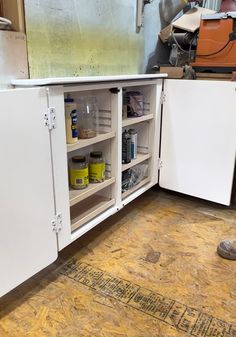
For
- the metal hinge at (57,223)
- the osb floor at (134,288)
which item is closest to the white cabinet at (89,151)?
the metal hinge at (57,223)

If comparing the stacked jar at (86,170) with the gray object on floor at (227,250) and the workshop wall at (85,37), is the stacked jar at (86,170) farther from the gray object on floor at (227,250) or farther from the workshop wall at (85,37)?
the gray object on floor at (227,250)

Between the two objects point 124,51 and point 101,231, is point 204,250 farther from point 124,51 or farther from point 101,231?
point 124,51

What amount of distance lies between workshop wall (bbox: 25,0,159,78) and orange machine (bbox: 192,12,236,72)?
42 centimetres

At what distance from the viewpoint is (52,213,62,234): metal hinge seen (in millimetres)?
1437

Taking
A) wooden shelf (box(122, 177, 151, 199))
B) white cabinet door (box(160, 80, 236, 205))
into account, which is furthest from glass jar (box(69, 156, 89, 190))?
white cabinet door (box(160, 80, 236, 205))

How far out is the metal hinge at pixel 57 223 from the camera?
1437 millimetres

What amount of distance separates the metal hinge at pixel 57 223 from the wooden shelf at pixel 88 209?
14 cm

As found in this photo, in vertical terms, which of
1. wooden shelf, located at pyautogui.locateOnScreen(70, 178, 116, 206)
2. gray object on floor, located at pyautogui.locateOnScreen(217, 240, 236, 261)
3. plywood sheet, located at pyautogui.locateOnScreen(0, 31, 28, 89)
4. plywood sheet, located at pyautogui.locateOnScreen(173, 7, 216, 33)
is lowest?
gray object on floor, located at pyautogui.locateOnScreen(217, 240, 236, 261)

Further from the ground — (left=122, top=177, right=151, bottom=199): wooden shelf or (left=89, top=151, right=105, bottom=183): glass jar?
(left=89, top=151, right=105, bottom=183): glass jar

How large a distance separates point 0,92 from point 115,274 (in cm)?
103

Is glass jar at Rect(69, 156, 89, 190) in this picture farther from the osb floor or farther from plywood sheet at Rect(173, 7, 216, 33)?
plywood sheet at Rect(173, 7, 216, 33)

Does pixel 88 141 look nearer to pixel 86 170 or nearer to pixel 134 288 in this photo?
pixel 86 170

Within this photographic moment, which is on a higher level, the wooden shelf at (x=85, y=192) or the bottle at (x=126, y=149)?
the bottle at (x=126, y=149)

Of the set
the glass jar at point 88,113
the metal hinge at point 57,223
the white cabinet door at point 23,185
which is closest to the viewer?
the white cabinet door at point 23,185
